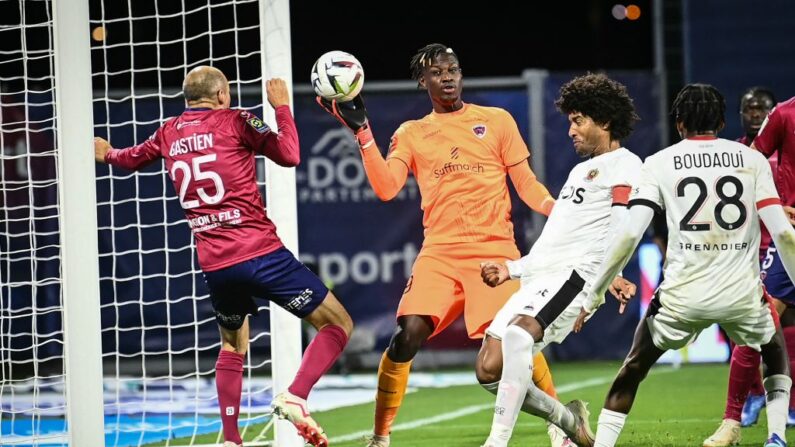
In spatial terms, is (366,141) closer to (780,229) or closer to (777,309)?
(780,229)

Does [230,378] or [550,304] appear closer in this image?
[550,304]

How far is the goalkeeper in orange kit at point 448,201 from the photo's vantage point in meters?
6.26

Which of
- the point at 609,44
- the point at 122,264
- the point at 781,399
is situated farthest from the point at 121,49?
the point at 781,399

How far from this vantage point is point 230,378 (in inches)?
252

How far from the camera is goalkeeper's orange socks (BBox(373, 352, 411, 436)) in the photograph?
6.34 m

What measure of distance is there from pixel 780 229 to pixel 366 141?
6.97ft

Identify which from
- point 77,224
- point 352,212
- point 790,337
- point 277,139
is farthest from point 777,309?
point 352,212

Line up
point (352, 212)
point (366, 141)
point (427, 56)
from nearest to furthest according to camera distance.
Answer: point (366, 141) → point (427, 56) → point (352, 212)

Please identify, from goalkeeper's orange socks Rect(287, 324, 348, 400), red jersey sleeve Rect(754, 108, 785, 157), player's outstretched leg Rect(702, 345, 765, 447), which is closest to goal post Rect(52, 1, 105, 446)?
goalkeeper's orange socks Rect(287, 324, 348, 400)

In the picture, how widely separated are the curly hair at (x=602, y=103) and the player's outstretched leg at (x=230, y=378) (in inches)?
81.8

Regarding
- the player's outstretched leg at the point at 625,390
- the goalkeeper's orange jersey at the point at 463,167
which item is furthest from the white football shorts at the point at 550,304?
the goalkeeper's orange jersey at the point at 463,167

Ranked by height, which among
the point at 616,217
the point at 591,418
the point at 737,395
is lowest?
the point at 591,418

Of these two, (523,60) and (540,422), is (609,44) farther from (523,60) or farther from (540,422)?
(540,422)

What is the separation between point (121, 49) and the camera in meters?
16.3
